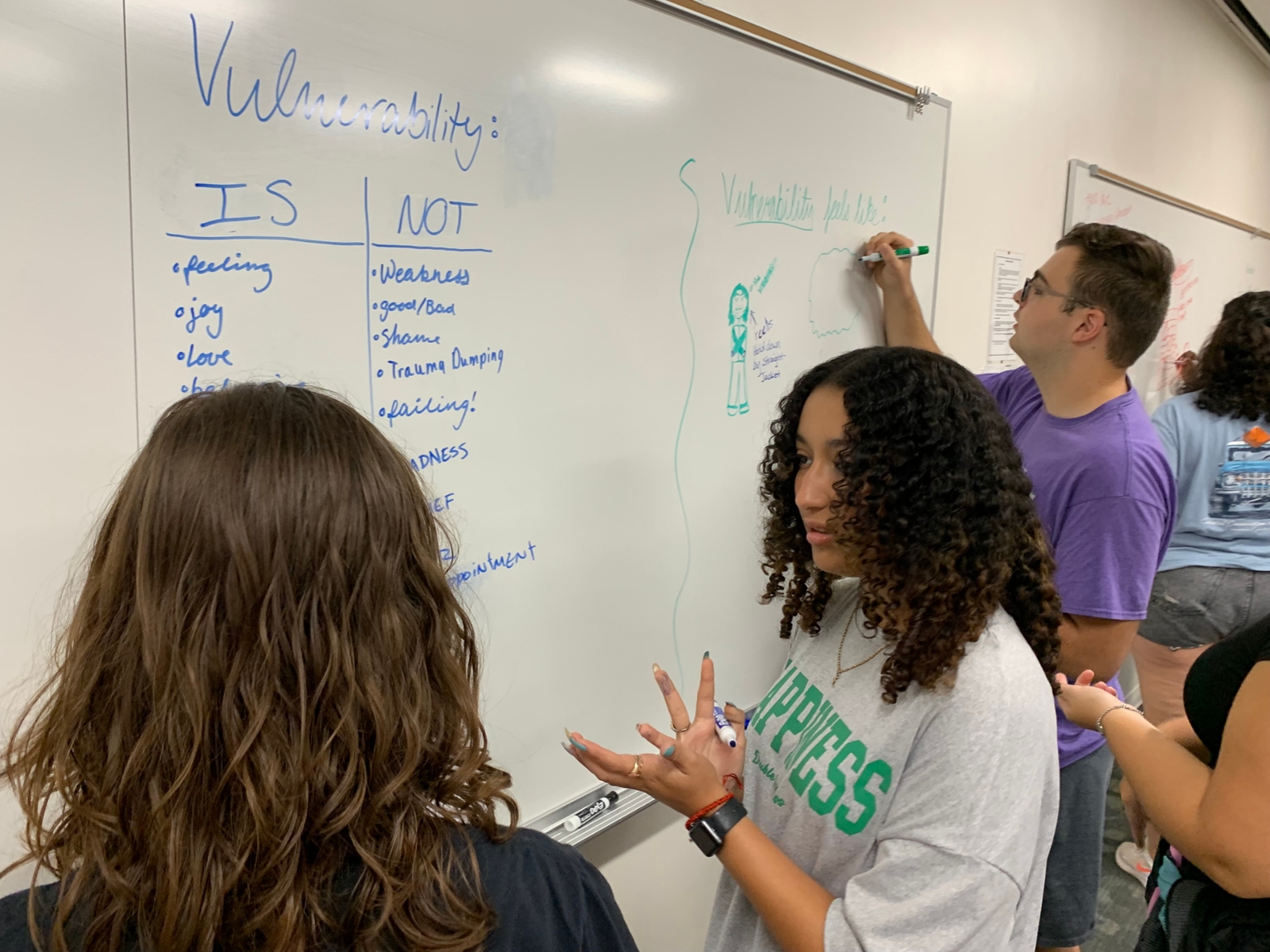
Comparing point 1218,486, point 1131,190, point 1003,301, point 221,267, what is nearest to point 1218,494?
point 1218,486

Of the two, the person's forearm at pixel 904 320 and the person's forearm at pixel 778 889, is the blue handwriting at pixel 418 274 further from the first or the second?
the person's forearm at pixel 904 320

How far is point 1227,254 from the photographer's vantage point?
138 inches

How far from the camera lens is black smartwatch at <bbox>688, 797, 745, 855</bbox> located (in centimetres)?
89

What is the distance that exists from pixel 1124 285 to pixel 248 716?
5.60 ft

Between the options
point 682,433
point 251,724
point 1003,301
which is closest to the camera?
point 251,724

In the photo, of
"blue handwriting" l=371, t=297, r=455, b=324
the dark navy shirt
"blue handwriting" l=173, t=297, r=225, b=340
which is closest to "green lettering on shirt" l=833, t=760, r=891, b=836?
the dark navy shirt

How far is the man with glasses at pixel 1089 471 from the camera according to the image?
1.39 m

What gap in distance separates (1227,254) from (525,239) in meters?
3.80

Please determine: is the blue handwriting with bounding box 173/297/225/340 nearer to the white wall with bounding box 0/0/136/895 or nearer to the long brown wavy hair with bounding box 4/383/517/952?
the white wall with bounding box 0/0/136/895

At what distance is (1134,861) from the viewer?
241cm

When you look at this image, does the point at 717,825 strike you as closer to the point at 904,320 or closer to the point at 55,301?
the point at 55,301

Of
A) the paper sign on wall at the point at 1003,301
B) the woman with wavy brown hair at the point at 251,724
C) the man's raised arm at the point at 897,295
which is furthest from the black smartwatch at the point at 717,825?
the paper sign on wall at the point at 1003,301

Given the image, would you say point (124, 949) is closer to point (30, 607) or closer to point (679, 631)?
point (30, 607)

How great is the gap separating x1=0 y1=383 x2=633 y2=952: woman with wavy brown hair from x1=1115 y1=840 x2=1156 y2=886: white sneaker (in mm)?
2550
